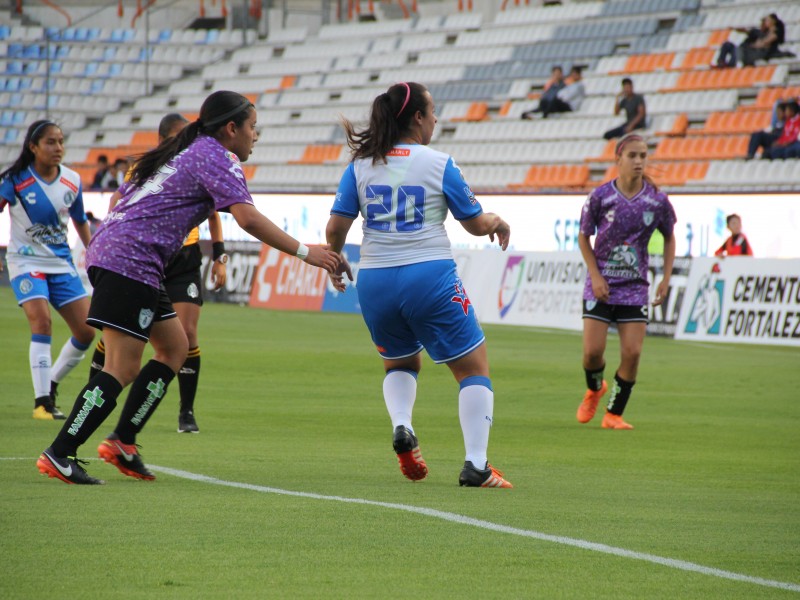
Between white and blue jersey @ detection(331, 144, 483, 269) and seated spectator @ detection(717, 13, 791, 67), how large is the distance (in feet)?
79.4

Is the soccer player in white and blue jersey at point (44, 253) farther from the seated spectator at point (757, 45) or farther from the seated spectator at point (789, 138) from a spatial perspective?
the seated spectator at point (757, 45)

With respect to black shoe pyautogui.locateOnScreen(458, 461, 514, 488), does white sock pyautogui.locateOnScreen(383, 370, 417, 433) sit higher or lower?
higher

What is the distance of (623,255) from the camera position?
35.9 ft

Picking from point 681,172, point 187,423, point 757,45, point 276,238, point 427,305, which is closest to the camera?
point 276,238

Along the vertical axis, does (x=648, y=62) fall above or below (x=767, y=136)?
above

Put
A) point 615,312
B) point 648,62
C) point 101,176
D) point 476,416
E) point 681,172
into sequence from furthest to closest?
1. point 101,176
2. point 648,62
3. point 681,172
4. point 615,312
5. point 476,416

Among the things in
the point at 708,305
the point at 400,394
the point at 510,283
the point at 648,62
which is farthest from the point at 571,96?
the point at 400,394

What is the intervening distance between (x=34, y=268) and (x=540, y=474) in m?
4.98

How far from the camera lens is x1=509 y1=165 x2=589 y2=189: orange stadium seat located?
30.1 meters

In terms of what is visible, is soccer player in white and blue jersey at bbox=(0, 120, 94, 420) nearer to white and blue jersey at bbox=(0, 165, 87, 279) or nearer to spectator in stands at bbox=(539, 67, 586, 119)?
white and blue jersey at bbox=(0, 165, 87, 279)

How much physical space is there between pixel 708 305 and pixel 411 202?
15106mm

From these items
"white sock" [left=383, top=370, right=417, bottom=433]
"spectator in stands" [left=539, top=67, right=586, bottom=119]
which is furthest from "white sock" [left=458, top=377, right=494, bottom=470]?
"spectator in stands" [left=539, top=67, right=586, bottom=119]

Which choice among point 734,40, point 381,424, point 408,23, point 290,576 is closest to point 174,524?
point 290,576

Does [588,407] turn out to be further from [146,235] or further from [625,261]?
[146,235]
